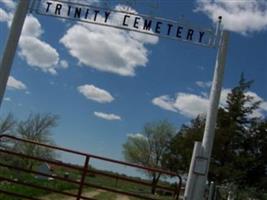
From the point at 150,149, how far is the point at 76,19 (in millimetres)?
55309

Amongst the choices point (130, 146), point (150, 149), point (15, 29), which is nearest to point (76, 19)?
point (15, 29)

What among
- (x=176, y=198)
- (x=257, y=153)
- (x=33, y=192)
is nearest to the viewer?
(x=176, y=198)

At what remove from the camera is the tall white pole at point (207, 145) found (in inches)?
453

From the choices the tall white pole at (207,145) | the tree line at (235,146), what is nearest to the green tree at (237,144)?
the tree line at (235,146)

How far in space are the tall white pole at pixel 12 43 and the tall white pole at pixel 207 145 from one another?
14.3ft

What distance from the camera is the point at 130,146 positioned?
73500 mm

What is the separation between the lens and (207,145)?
11672 mm

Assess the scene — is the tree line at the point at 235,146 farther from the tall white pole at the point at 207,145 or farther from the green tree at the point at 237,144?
the tall white pole at the point at 207,145

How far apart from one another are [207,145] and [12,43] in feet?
15.5

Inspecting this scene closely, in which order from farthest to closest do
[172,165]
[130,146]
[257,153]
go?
1. [130,146]
2. [172,165]
3. [257,153]

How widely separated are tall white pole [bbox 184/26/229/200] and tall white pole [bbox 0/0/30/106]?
4.36m

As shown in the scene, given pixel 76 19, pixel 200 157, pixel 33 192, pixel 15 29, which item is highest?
pixel 76 19

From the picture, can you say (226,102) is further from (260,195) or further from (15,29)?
(15,29)

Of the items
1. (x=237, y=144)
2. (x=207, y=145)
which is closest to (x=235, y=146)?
(x=237, y=144)
